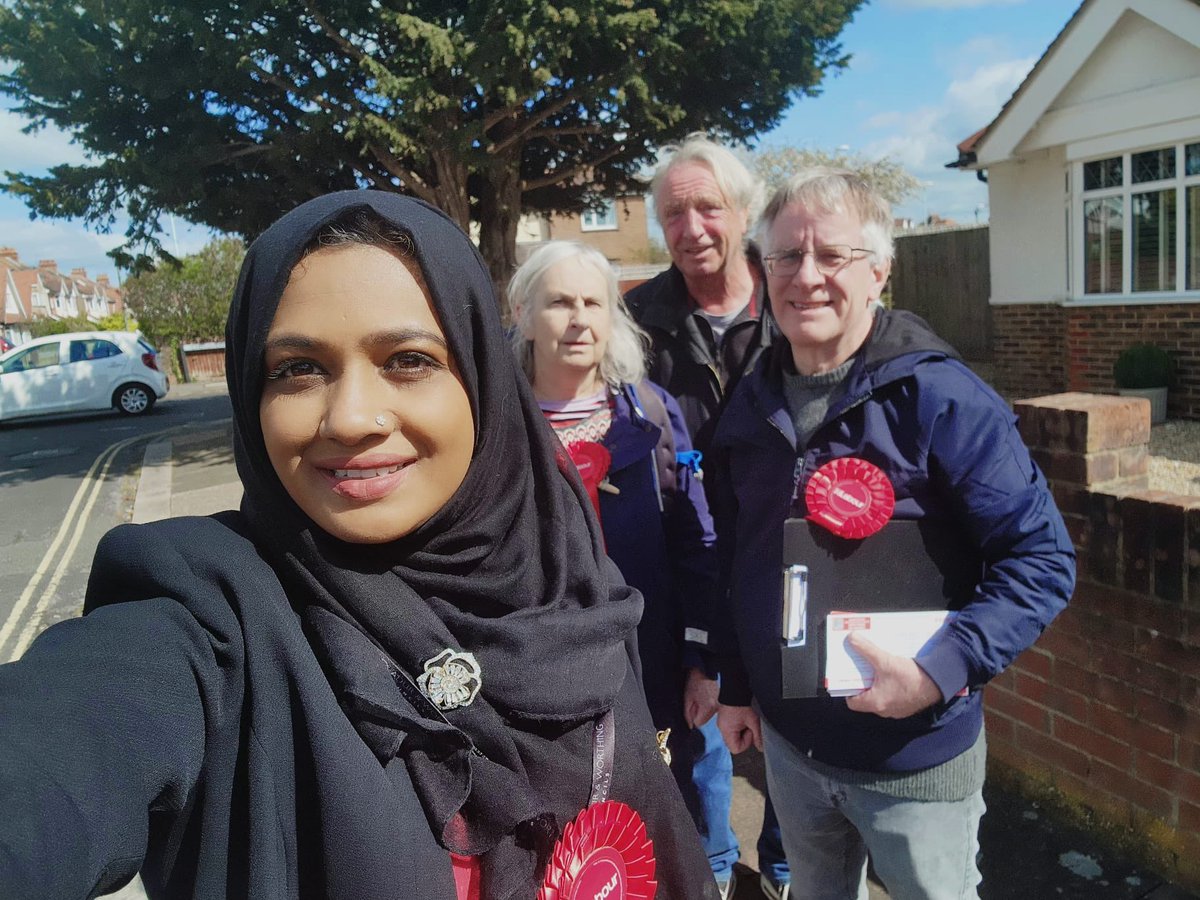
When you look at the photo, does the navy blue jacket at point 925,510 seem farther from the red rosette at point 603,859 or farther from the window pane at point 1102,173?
the window pane at point 1102,173

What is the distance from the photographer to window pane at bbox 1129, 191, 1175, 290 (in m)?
9.53

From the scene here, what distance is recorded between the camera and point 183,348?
1345 inches

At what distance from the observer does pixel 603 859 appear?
1.30 metres

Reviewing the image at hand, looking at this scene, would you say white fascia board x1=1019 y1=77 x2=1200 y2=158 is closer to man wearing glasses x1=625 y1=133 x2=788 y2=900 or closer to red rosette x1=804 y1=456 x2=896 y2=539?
man wearing glasses x1=625 y1=133 x2=788 y2=900

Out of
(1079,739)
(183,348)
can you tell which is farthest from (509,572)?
(183,348)

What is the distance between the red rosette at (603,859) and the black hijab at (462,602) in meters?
0.03

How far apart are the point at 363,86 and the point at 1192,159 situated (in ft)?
32.1

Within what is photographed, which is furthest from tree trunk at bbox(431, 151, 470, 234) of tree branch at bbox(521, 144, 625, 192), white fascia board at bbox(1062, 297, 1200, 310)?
white fascia board at bbox(1062, 297, 1200, 310)

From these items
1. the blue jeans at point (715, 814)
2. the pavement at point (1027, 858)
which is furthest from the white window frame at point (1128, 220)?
the blue jeans at point (715, 814)

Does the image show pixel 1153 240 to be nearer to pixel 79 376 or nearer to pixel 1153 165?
pixel 1153 165

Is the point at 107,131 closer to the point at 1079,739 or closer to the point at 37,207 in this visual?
the point at 37,207

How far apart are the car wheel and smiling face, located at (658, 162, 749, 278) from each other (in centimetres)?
1912

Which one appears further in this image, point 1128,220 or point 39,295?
point 39,295

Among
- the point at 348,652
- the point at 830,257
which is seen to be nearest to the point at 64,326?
the point at 830,257
